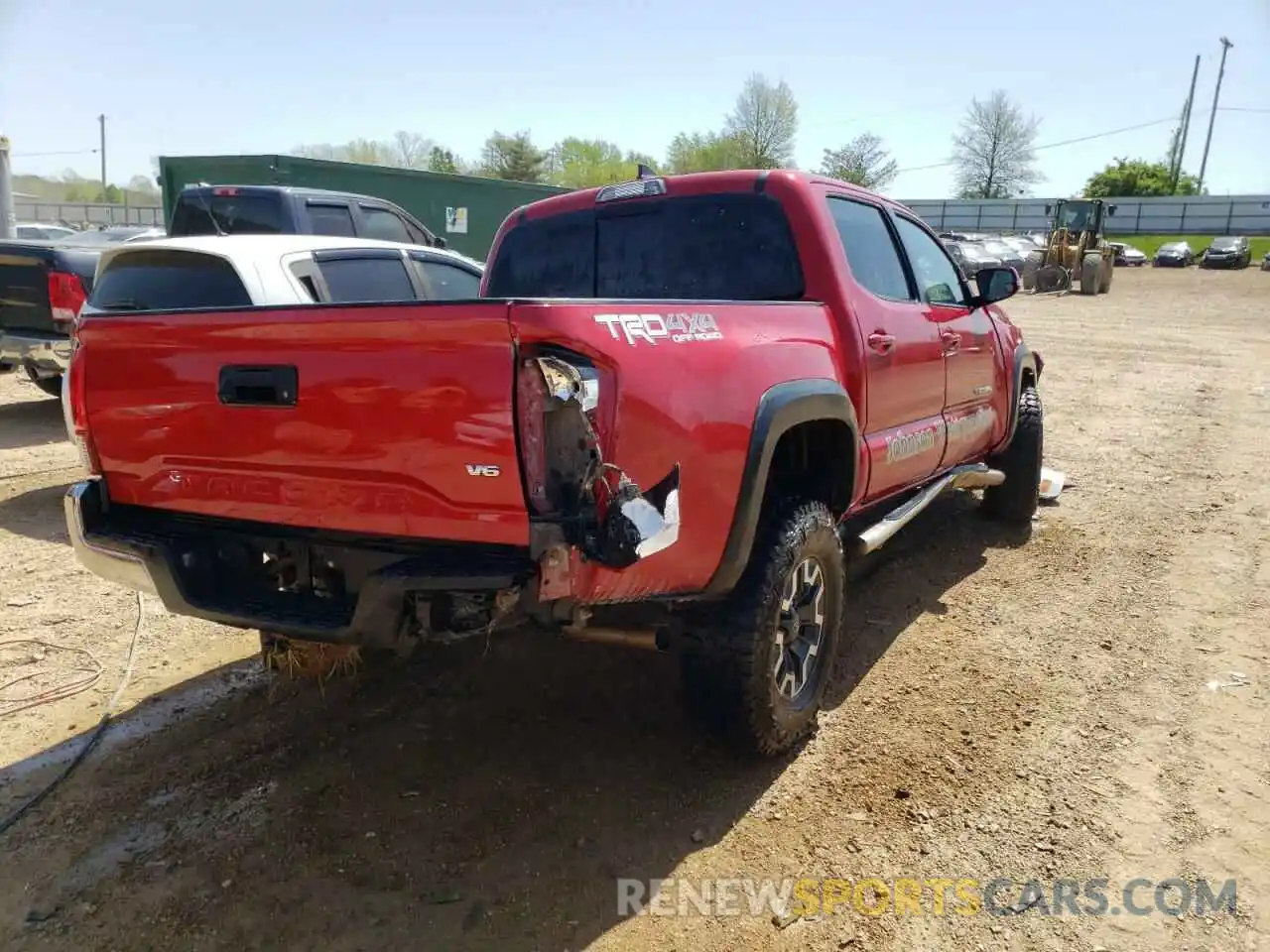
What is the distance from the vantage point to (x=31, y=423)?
9094 mm

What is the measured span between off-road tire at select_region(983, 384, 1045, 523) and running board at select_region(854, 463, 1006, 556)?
2.35 ft

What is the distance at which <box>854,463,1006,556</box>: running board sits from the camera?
388 centimetres

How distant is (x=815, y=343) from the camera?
345cm

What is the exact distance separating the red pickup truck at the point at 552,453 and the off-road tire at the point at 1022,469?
2.38 metres

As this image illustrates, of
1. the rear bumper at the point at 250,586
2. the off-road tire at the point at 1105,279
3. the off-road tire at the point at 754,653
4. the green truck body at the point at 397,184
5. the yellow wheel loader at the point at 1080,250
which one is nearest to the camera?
the rear bumper at the point at 250,586

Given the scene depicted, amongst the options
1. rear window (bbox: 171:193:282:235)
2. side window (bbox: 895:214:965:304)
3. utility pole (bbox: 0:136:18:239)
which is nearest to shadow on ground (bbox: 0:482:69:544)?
rear window (bbox: 171:193:282:235)

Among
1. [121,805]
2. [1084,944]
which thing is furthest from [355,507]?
A: [1084,944]

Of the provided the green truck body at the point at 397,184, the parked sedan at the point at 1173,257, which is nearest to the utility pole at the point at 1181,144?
the parked sedan at the point at 1173,257

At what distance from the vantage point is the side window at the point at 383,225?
31.3ft

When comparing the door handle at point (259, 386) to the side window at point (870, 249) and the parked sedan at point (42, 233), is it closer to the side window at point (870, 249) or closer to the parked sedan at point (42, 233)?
the side window at point (870, 249)

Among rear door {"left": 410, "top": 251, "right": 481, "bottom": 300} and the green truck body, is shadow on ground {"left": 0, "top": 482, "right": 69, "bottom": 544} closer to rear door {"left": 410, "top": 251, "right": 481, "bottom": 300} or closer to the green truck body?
rear door {"left": 410, "top": 251, "right": 481, "bottom": 300}

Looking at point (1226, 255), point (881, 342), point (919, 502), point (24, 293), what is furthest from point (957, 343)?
point (1226, 255)

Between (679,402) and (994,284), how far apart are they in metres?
3.25

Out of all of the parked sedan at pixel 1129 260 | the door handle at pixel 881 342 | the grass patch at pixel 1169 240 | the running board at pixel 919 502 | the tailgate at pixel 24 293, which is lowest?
the running board at pixel 919 502
